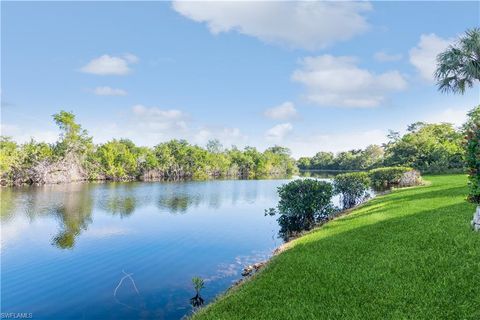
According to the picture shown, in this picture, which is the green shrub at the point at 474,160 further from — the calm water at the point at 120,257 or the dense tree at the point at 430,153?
the dense tree at the point at 430,153

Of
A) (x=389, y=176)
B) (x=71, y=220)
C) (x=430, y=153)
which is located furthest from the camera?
(x=430, y=153)

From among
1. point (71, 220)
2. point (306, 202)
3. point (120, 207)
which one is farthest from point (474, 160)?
point (120, 207)

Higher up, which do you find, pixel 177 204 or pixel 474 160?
pixel 474 160

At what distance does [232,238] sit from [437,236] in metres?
13.0

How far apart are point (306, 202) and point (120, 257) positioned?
1232 cm

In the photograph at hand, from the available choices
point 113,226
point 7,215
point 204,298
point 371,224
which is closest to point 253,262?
point 204,298

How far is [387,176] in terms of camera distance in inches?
1719

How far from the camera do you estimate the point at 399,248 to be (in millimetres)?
9508

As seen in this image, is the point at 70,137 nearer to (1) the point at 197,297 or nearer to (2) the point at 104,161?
(2) the point at 104,161

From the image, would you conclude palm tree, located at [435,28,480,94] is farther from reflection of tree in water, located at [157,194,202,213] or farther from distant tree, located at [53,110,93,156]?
distant tree, located at [53,110,93,156]

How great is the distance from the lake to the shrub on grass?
21712 mm

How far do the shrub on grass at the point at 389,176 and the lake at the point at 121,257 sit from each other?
21.7 m

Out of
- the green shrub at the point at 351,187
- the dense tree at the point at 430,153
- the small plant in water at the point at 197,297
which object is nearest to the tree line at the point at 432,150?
the dense tree at the point at 430,153

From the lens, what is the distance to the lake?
11547mm
